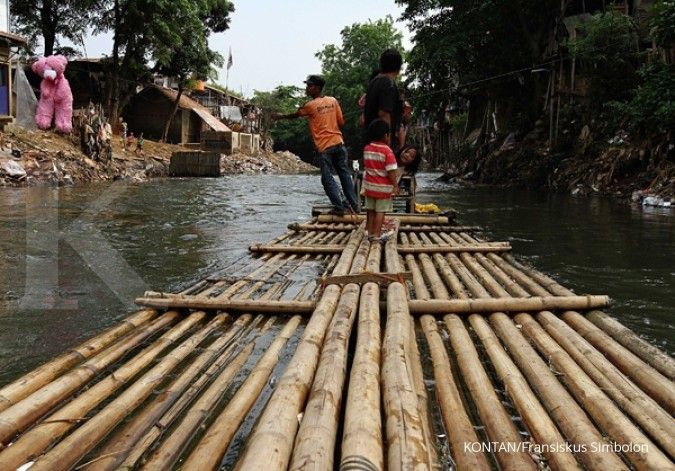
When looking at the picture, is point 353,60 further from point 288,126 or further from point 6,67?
point 6,67

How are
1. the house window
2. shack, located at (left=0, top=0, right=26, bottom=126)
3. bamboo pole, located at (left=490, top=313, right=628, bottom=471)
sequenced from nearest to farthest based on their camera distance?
bamboo pole, located at (left=490, top=313, right=628, bottom=471) → shack, located at (left=0, top=0, right=26, bottom=126) → the house window

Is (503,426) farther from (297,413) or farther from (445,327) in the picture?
(445,327)

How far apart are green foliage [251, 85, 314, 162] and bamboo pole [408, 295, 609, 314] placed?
4684cm

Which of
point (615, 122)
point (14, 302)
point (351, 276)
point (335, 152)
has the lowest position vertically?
point (14, 302)

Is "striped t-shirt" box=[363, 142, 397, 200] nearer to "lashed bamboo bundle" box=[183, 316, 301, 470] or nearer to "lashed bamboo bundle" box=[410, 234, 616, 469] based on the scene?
"lashed bamboo bundle" box=[410, 234, 616, 469]

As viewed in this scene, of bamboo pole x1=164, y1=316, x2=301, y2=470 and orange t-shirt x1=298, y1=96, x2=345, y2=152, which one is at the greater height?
orange t-shirt x1=298, y1=96, x2=345, y2=152

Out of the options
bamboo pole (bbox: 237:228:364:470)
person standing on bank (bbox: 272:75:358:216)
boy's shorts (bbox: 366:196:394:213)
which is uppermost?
person standing on bank (bbox: 272:75:358:216)

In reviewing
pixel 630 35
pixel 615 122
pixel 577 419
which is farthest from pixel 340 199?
pixel 630 35

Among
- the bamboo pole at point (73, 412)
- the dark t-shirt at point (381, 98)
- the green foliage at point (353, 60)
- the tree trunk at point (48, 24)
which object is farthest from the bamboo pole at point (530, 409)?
the green foliage at point (353, 60)

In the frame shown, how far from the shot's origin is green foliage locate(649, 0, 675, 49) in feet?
35.0

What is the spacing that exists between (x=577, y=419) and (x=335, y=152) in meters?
4.85

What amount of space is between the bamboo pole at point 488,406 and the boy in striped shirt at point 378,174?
7.27 feet

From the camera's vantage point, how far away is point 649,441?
159 centimetres

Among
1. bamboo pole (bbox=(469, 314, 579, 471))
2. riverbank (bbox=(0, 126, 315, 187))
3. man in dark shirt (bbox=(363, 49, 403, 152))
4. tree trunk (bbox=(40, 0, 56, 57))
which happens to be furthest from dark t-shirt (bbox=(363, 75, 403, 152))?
tree trunk (bbox=(40, 0, 56, 57))
